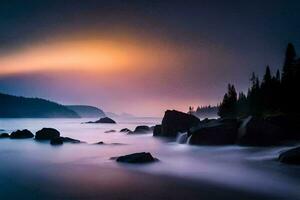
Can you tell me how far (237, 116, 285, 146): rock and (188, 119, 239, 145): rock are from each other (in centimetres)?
206

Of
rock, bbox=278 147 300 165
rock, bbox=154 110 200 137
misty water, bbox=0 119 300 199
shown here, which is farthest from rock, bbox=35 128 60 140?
rock, bbox=278 147 300 165

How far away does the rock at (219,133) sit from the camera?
127 feet

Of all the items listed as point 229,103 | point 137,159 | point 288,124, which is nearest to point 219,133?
point 288,124

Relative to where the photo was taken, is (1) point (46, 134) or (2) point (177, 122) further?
(2) point (177, 122)

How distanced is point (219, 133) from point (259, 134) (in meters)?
4.97

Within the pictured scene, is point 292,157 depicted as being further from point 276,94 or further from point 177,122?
point 276,94

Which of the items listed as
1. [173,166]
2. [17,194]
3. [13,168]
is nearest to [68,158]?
[13,168]

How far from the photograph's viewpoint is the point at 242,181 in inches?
801

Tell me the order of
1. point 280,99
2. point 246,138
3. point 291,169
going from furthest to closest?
point 280,99 → point 246,138 → point 291,169

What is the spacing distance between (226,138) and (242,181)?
60.8 ft

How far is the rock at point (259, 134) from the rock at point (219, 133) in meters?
2.06

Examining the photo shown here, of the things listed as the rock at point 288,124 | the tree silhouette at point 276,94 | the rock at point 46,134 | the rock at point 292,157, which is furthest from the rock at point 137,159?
the tree silhouette at point 276,94

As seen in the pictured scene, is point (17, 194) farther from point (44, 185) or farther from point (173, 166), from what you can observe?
point (173, 166)

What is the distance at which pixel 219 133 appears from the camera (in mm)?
39250
